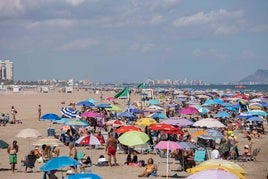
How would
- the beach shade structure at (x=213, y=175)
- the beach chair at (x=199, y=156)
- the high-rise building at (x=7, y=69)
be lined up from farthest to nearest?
the high-rise building at (x=7, y=69)
the beach chair at (x=199, y=156)
the beach shade structure at (x=213, y=175)

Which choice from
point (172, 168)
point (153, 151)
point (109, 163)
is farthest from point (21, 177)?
point (153, 151)

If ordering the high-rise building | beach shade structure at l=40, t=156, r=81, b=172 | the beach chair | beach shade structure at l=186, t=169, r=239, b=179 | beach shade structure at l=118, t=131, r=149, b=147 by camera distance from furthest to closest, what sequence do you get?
the high-rise building
the beach chair
beach shade structure at l=118, t=131, r=149, b=147
beach shade structure at l=40, t=156, r=81, b=172
beach shade structure at l=186, t=169, r=239, b=179

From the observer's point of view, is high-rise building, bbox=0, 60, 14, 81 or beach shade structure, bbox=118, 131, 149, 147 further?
high-rise building, bbox=0, 60, 14, 81

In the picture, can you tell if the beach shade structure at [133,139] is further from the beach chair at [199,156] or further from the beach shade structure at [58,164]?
the beach shade structure at [58,164]

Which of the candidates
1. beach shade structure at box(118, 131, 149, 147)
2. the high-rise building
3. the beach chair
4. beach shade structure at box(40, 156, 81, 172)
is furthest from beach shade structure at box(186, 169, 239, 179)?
the high-rise building

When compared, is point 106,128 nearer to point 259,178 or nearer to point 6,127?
point 6,127

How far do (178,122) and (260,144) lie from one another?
266 inches

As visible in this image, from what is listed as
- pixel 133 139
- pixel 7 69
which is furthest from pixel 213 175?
pixel 7 69

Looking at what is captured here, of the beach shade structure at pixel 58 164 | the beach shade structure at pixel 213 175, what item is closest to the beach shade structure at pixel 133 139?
the beach shade structure at pixel 58 164

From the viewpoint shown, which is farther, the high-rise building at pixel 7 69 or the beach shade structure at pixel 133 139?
the high-rise building at pixel 7 69

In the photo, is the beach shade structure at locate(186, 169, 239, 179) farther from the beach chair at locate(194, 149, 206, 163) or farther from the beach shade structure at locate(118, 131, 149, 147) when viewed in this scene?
the beach chair at locate(194, 149, 206, 163)

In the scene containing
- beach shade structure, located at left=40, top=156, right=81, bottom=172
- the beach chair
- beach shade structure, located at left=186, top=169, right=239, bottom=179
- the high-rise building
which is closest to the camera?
beach shade structure, located at left=186, top=169, right=239, bottom=179

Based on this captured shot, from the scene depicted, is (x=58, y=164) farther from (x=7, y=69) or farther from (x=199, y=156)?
(x=7, y=69)

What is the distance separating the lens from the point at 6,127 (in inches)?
1028
